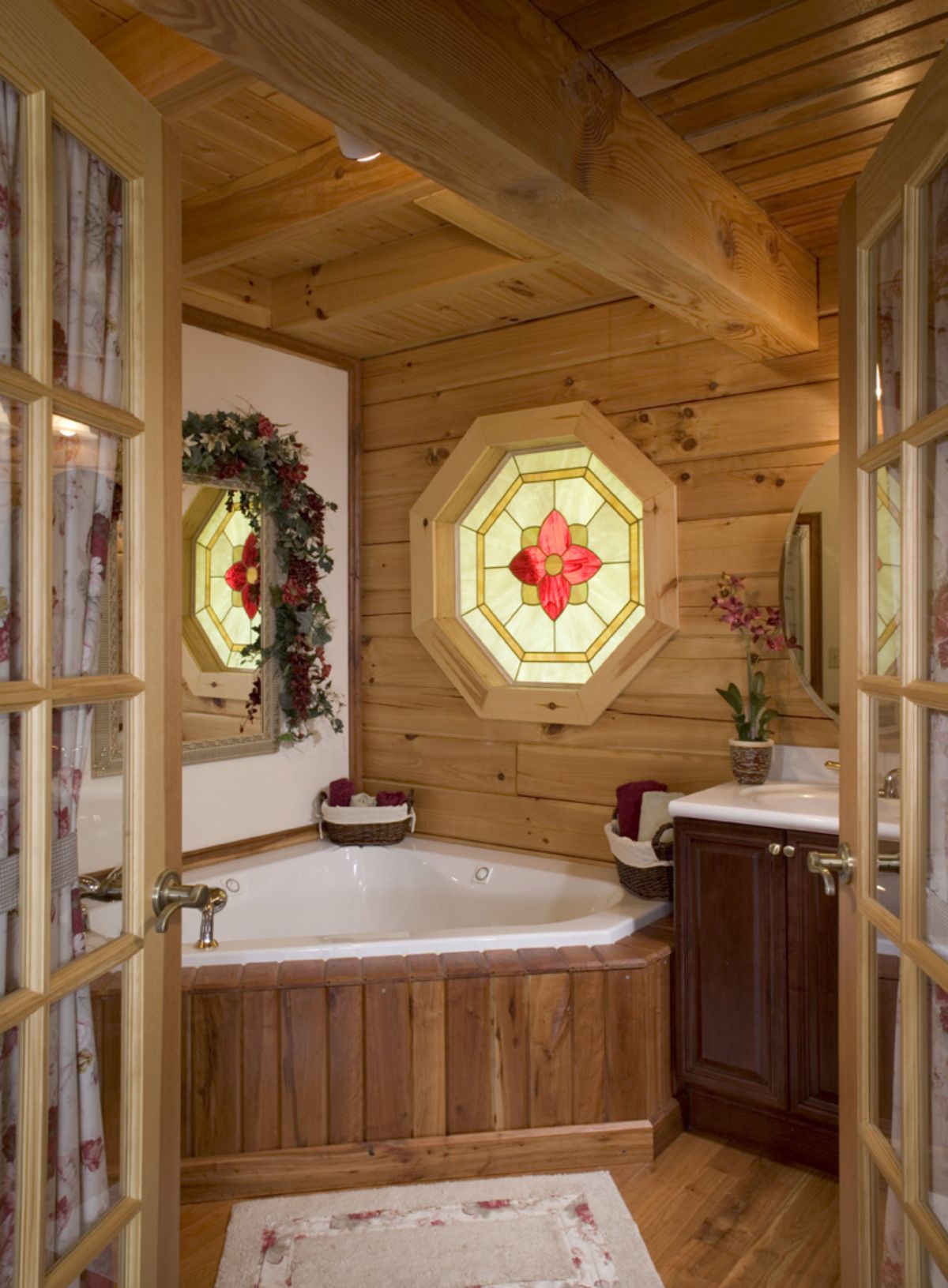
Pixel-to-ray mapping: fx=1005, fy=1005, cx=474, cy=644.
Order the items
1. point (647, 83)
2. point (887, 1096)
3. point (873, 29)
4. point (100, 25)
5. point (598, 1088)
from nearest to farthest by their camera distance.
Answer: point (887, 1096) → point (873, 29) → point (647, 83) → point (100, 25) → point (598, 1088)

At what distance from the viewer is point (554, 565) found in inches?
143

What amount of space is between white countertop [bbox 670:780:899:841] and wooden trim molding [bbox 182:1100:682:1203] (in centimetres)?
80

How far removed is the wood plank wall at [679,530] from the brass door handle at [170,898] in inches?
80.1

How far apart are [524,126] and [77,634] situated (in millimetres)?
1057

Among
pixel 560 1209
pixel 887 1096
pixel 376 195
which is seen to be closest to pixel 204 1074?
pixel 560 1209

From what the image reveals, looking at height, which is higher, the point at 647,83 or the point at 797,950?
the point at 647,83

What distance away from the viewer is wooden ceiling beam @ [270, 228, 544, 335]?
2.97m

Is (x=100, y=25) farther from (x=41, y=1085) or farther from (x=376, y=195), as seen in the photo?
(x=41, y=1085)

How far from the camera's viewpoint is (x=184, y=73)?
1.96m

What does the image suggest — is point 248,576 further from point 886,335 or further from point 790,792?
point 886,335

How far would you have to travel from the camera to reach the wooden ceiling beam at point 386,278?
2.97 meters

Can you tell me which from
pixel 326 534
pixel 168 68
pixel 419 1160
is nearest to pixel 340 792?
pixel 326 534

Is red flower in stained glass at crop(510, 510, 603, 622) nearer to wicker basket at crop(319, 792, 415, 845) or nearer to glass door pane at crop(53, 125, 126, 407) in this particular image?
wicker basket at crop(319, 792, 415, 845)

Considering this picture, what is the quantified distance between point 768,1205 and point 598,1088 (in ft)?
1.50
